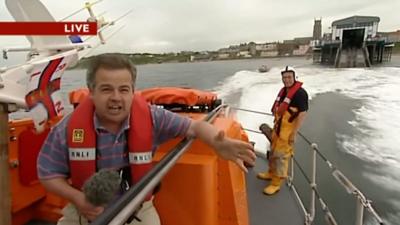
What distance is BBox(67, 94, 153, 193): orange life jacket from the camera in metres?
1.30

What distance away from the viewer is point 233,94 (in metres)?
16.2

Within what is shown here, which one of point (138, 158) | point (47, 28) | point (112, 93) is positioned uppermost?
point (47, 28)

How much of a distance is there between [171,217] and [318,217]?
4.03 m

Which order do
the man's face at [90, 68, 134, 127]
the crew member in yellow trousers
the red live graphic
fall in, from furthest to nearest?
the crew member in yellow trousers → the red live graphic → the man's face at [90, 68, 134, 127]

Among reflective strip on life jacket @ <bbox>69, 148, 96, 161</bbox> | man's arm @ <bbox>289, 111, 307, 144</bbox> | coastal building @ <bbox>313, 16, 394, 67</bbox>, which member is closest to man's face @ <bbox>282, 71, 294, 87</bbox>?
man's arm @ <bbox>289, 111, 307, 144</bbox>

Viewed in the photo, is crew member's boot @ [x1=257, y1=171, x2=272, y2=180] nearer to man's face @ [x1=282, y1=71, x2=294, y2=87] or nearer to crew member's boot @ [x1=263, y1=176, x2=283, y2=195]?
crew member's boot @ [x1=263, y1=176, x2=283, y2=195]

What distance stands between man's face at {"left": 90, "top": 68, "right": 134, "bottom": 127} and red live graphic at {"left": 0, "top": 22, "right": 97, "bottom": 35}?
1.00m

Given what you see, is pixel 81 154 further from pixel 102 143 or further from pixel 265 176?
pixel 265 176

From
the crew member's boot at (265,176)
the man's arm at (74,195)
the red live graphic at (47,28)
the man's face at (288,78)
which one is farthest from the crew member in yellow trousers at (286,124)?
the man's arm at (74,195)

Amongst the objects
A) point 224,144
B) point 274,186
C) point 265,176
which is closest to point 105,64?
point 224,144

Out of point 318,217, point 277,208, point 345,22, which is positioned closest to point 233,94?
point 318,217

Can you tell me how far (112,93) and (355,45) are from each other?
182 feet

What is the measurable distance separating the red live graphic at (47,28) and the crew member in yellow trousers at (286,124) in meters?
2.55

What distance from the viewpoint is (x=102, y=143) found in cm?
134
